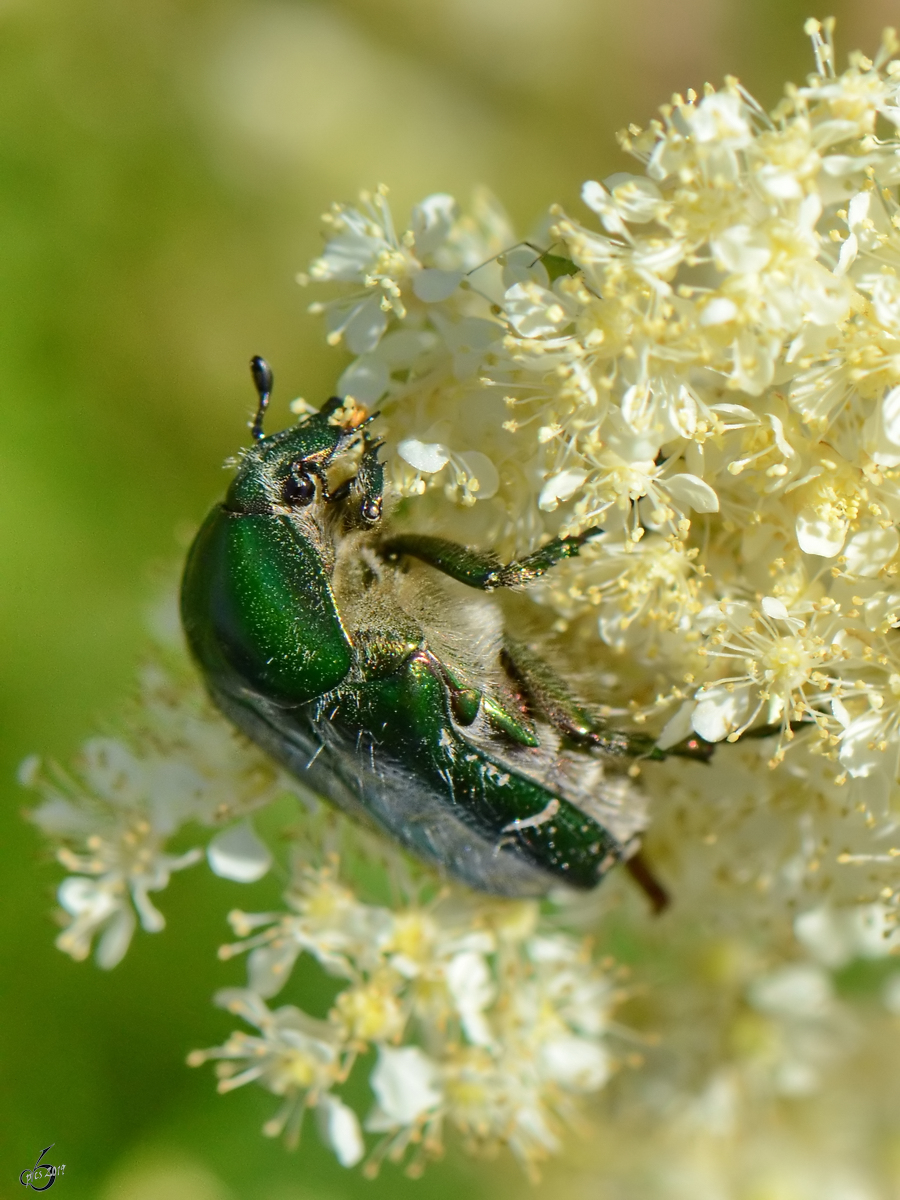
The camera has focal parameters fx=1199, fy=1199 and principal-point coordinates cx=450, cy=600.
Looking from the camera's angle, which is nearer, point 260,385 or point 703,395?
point 703,395

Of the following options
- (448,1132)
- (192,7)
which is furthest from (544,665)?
(192,7)

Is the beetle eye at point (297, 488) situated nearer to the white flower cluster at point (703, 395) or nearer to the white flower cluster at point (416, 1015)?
the white flower cluster at point (703, 395)

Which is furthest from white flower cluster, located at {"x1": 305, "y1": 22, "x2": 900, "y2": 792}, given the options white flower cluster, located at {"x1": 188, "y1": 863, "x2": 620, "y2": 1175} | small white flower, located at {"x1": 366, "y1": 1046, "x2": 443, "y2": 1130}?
small white flower, located at {"x1": 366, "y1": 1046, "x2": 443, "y2": 1130}

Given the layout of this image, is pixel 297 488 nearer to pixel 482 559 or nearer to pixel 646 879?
pixel 482 559

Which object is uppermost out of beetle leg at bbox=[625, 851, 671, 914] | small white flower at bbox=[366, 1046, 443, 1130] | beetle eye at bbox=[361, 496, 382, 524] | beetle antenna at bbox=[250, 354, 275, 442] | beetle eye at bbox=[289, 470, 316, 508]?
beetle antenna at bbox=[250, 354, 275, 442]

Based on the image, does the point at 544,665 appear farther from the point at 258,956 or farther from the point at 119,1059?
the point at 119,1059

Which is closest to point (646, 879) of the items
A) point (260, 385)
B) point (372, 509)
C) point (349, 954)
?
point (349, 954)

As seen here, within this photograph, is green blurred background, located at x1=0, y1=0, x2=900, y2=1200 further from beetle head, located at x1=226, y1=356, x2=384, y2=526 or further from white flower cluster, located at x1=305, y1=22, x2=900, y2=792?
white flower cluster, located at x1=305, y1=22, x2=900, y2=792
